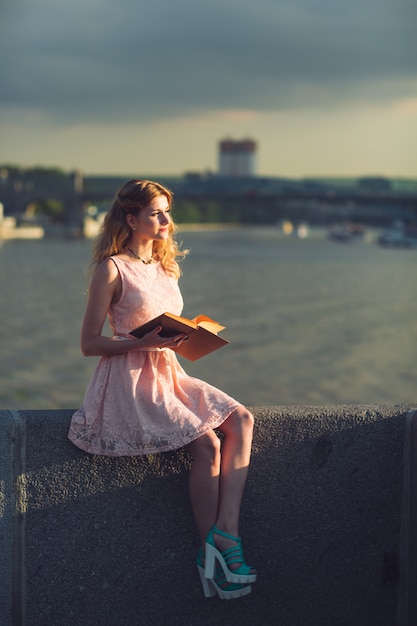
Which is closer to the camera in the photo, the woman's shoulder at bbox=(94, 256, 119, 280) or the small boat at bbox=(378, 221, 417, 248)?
the woman's shoulder at bbox=(94, 256, 119, 280)

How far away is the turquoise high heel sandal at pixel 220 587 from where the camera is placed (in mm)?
2508

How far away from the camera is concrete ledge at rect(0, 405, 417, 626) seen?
8.11ft

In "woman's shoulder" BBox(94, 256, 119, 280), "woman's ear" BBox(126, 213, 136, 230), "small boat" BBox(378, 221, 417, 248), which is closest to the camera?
"woman's shoulder" BBox(94, 256, 119, 280)

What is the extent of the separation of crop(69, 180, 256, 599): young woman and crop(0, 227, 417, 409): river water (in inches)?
16.2

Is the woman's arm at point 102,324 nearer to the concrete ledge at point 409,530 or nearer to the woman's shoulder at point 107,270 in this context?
the woman's shoulder at point 107,270

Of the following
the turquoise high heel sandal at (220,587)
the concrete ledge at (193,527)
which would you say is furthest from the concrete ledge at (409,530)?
the turquoise high heel sandal at (220,587)

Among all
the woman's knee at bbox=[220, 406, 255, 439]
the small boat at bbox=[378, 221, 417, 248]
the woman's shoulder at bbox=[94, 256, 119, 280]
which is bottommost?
the small boat at bbox=[378, 221, 417, 248]

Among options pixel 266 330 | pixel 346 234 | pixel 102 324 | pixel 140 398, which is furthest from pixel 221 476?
pixel 346 234

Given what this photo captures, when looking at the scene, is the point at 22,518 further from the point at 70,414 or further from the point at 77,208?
the point at 77,208

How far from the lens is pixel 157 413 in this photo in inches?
99.3

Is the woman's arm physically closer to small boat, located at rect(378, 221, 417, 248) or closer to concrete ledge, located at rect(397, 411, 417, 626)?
concrete ledge, located at rect(397, 411, 417, 626)

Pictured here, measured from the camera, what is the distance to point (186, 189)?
7725cm

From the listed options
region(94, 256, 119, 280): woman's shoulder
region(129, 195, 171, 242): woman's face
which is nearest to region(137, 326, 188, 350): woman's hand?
region(94, 256, 119, 280): woman's shoulder

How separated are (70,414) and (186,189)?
7535 centimetres
